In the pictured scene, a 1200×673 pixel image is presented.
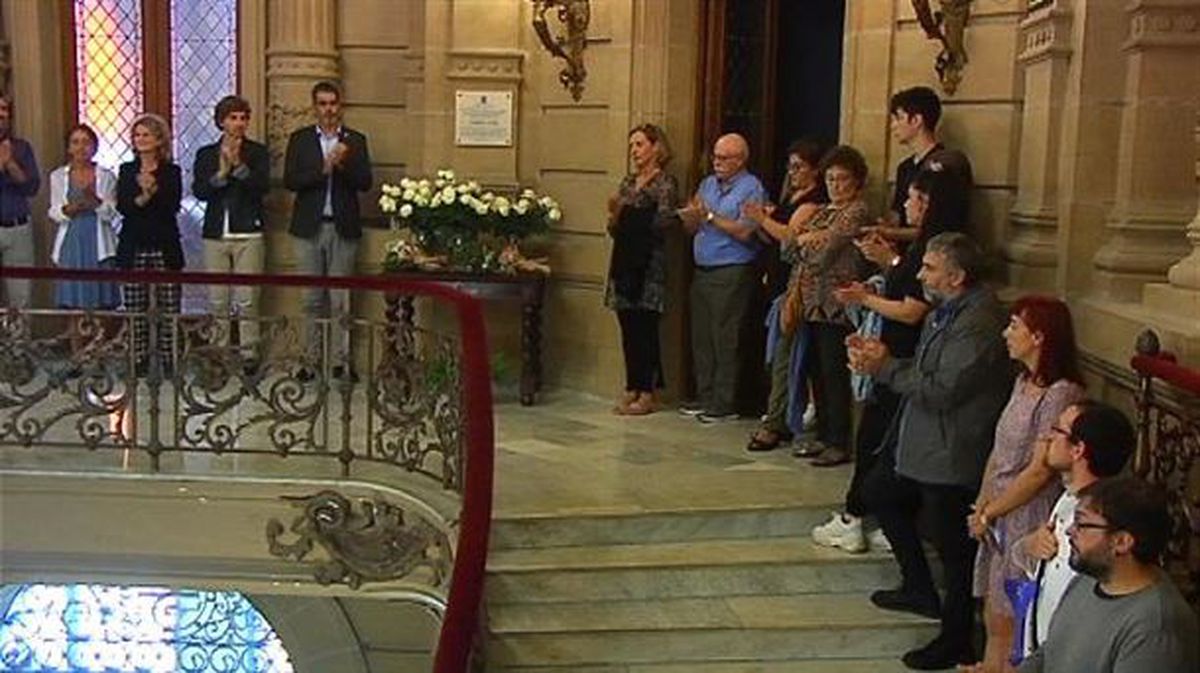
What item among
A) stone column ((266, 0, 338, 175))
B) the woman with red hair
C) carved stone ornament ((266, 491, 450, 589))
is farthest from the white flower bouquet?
the woman with red hair

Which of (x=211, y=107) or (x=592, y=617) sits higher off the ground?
(x=211, y=107)

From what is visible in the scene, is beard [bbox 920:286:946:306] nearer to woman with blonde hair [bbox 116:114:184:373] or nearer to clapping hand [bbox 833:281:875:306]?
clapping hand [bbox 833:281:875:306]

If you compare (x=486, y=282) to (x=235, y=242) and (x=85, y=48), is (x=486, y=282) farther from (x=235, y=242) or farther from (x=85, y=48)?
(x=85, y=48)

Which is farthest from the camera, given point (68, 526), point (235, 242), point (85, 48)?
point (85, 48)

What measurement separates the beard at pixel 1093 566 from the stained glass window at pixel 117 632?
5.34m

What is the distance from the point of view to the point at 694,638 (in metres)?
4.92

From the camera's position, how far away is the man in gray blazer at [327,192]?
7840 mm

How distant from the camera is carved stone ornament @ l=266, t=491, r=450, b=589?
5824 mm

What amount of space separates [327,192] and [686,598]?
12.1 ft

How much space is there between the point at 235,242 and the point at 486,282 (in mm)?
1574

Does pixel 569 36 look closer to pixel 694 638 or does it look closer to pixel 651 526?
pixel 651 526

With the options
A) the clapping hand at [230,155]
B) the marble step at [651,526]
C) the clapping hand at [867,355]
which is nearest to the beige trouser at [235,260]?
the clapping hand at [230,155]

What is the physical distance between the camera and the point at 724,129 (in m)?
7.52

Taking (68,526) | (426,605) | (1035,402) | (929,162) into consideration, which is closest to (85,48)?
(68,526)
